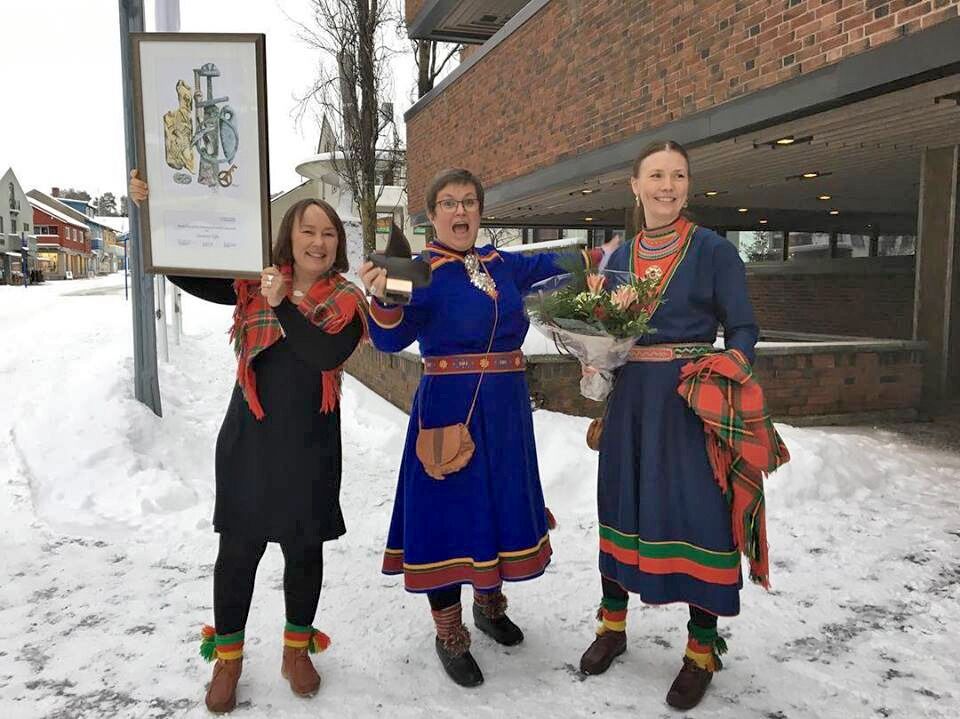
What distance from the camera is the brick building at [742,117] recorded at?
4742 mm

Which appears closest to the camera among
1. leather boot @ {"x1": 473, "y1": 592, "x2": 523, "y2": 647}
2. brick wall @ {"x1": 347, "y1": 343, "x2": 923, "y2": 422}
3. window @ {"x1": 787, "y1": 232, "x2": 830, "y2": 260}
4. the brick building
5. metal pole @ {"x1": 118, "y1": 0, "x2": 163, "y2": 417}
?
leather boot @ {"x1": 473, "y1": 592, "x2": 523, "y2": 647}

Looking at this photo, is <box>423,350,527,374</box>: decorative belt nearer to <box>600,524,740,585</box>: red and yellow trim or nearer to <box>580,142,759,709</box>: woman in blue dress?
<box>580,142,759,709</box>: woman in blue dress


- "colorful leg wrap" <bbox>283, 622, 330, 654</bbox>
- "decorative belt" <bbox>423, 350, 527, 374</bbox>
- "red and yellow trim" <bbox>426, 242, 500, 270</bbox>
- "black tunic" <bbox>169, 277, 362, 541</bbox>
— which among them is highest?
"red and yellow trim" <bbox>426, 242, 500, 270</bbox>

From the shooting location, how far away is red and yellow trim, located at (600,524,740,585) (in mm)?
2449

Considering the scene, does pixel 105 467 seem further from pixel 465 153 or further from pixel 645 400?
pixel 465 153

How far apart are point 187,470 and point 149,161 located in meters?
3.38

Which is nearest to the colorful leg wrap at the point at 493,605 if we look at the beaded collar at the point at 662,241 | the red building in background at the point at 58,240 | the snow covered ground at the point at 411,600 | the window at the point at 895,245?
the snow covered ground at the point at 411,600

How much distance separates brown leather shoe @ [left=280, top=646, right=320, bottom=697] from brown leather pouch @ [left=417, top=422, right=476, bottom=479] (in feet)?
2.79

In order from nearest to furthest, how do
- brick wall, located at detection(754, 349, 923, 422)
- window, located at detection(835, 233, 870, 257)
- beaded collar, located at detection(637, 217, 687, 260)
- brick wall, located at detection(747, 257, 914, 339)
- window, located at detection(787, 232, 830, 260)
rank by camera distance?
beaded collar, located at detection(637, 217, 687, 260) < brick wall, located at detection(754, 349, 923, 422) < brick wall, located at detection(747, 257, 914, 339) < window, located at detection(835, 233, 870, 257) < window, located at detection(787, 232, 830, 260)

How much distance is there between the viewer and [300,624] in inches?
104

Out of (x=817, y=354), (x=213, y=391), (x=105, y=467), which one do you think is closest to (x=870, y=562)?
(x=817, y=354)

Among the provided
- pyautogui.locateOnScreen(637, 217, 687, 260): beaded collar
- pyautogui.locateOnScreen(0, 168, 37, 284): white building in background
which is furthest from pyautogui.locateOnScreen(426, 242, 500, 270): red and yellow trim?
pyautogui.locateOnScreen(0, 168, 37, 284): white building in background

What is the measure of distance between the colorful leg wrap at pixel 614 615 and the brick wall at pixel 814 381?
348 cm

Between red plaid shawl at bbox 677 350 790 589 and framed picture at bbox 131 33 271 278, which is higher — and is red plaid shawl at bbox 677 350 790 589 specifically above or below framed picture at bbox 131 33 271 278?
below
